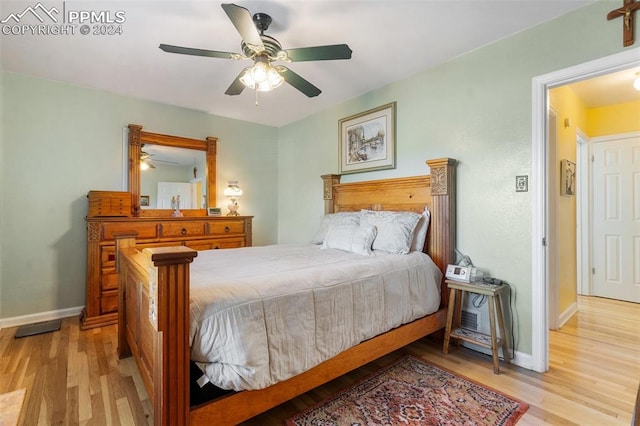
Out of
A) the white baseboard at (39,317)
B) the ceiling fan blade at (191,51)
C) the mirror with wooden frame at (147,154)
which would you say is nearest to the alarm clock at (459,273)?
the ceiling fan blade at (191,51)

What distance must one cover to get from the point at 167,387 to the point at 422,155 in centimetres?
273

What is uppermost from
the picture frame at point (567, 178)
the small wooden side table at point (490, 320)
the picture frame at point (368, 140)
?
the picture frame at point (368, 140)

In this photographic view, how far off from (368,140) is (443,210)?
129cm

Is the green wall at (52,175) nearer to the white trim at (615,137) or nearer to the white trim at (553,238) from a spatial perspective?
the white trim at (553,238)

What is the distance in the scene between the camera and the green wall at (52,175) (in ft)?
9.83

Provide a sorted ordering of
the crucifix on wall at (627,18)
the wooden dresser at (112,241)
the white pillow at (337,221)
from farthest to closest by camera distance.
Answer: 1. the white pillow at (337,221)
2. the wooden dresser at (112,241)
3. the crucifix on wall at (627,18)

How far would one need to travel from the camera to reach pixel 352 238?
2799 mm

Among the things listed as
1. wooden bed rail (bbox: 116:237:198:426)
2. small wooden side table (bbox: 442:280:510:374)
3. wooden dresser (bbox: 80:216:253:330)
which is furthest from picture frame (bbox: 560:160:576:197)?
wooden dresser (bbox: 80:216:253:330)

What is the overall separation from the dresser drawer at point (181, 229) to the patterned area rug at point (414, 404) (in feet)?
8.46

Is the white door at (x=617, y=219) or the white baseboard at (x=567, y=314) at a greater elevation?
the white door at (x=617, y=219)

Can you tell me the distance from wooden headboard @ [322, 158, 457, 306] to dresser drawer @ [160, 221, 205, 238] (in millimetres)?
1911

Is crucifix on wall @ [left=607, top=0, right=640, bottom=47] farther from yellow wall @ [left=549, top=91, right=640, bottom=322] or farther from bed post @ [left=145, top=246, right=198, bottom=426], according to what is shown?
bed post @ [left=145, top=246, right=198, bottom=426]

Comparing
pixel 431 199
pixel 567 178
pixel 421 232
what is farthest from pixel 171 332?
pixel 567 178

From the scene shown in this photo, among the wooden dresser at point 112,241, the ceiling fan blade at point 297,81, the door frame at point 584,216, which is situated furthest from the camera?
the door frame at point 584,216
